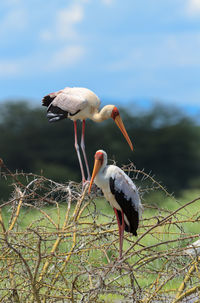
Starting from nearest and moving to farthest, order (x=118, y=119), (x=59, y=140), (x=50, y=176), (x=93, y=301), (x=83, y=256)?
1. (x=93, y=301)
2. (x=83, y=256)
3. (x=118, y=119)
4. (x=50, y=176)
5. (x=59, y=140)

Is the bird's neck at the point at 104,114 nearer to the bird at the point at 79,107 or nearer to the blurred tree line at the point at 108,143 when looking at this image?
the bird at the point at 79,107

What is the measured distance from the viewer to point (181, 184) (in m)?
14.0

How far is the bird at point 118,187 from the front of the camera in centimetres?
378

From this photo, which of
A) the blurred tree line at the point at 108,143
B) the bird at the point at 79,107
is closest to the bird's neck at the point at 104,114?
the bird at the point at 79,107

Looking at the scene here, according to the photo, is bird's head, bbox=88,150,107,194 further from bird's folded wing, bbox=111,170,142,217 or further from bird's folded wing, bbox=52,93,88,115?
bird's folded wing, bbox=52,93,88,115

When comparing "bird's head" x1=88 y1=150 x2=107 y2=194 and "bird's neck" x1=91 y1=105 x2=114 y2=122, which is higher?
"bird's neck" x1=91 y1=105 x2=114 y2=122

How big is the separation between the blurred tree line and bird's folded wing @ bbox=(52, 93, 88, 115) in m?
6.80

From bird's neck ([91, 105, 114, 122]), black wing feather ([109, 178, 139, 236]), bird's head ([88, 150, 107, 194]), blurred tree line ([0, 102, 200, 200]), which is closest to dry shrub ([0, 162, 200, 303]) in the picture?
black wing feather ([109, 178, 139, 236])

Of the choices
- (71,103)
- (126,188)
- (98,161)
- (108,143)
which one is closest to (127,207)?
(126,188)

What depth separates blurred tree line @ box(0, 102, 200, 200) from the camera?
520 inches

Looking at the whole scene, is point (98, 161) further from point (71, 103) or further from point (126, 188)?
point (71, 103)

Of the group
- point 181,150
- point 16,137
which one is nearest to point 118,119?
point 16,137

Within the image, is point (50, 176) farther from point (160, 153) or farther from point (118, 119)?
point (118, 119)

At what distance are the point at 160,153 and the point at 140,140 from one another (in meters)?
0.68
